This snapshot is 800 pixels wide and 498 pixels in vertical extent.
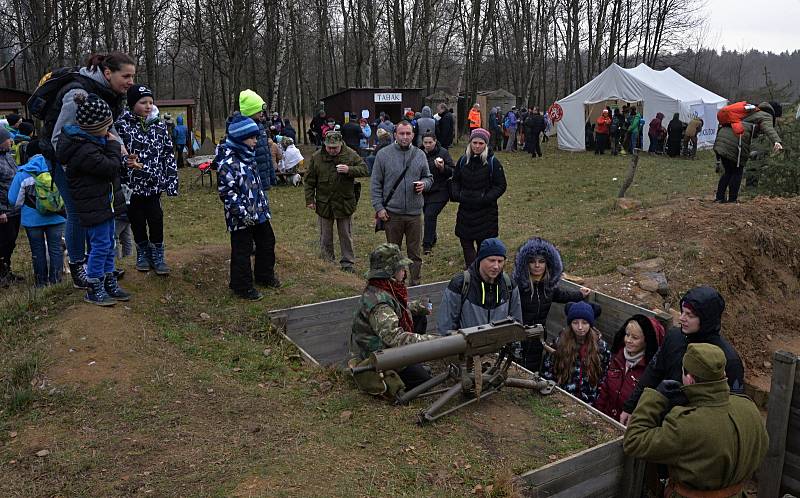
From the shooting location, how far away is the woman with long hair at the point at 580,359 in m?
5.20

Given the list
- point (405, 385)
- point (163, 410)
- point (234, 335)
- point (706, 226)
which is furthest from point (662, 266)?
point (163, 410)

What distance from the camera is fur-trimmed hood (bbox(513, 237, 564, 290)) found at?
5.51m

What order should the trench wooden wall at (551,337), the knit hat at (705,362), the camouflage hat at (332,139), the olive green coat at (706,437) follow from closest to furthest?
1. the knit hat at (705,362)
2. the olive green coat at (706,437)
3. the trench wooden wall at (551,337)
4. the camouflage hat at (332,139)

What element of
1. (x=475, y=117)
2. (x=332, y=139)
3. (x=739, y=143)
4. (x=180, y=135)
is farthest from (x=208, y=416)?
(x=475, y=117)

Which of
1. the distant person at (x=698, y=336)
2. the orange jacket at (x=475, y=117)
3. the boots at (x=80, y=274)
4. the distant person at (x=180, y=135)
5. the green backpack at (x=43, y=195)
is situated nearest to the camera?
the distant person at (x=698, y=336)

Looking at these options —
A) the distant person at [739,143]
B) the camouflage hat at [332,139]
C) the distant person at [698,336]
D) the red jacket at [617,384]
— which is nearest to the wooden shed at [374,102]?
the distant person at [739,143]

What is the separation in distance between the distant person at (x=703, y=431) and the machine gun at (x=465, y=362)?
3.26 ft

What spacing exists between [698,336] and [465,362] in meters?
1.55

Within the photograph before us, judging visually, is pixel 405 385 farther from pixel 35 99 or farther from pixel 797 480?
pixel 35 99

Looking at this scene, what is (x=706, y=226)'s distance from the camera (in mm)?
8695

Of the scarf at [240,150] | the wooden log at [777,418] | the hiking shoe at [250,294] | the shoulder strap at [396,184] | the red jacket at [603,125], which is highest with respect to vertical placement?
the red jacket at [603,125]

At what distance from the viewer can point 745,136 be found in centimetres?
967

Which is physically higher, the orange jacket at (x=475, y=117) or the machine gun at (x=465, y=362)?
the orange jacket at (x=475, y=117)

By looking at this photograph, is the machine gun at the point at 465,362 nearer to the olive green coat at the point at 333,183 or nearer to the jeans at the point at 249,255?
the jeans at the point at 249,255
